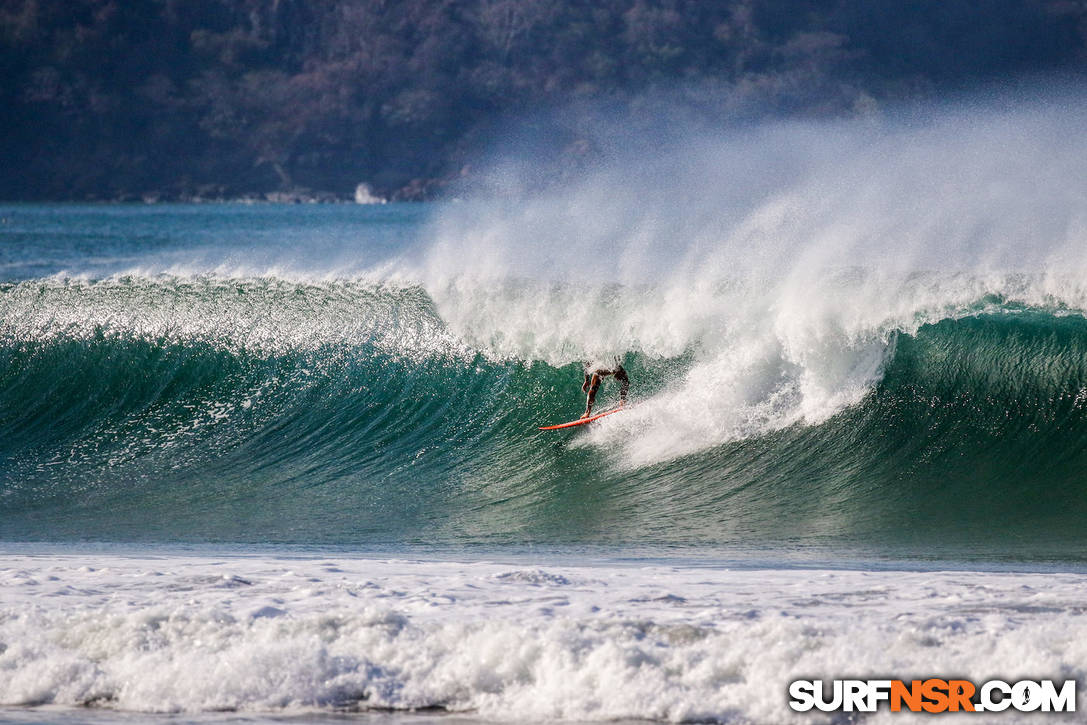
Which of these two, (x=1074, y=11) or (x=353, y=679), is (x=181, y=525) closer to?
(x=353, y=679)

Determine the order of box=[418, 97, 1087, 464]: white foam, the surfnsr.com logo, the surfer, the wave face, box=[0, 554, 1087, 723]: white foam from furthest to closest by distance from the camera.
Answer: the surfer < box=[418, 97, 1087, 464]: white foam < the wave face < box=[0, 554, 1087, 723]: white foam < the surfnsr.com logo

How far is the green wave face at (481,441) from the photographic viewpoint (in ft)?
28.5

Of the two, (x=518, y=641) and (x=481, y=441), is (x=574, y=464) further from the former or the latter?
(x=518, y=641)

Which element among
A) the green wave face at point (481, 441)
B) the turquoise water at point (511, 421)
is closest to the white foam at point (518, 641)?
the turquoise water at point (511, 421)

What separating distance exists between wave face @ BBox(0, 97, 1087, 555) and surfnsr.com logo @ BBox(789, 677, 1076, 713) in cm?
283

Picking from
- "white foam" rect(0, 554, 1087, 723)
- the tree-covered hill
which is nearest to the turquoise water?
"white foam" rect(0, 554, 1087, 723)

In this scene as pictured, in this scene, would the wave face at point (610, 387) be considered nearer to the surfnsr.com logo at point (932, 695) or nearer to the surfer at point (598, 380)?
the surfer at point (598, 380)

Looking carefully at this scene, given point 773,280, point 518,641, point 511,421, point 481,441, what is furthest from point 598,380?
point 518,641

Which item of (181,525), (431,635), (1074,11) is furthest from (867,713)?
(1074,11)

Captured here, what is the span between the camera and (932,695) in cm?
501

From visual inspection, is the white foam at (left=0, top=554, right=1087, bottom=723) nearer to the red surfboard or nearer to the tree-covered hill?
the red surfboard

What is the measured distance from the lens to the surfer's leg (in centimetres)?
1046

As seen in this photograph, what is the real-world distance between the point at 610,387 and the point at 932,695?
6075 mm

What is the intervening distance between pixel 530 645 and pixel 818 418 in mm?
5129
